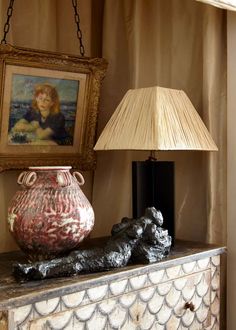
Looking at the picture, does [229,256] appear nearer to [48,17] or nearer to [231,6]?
[231,6]

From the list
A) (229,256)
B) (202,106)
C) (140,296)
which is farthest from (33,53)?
(229,256)

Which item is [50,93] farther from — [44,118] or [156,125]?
[156,125]

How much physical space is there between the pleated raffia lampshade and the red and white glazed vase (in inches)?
10.4

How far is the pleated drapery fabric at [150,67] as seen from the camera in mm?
1810

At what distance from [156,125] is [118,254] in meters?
0.44

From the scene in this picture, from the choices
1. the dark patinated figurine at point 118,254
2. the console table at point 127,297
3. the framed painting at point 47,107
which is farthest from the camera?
the framed painting at point 47,107

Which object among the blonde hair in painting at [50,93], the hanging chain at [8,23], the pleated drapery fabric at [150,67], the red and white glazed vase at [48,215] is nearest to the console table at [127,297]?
the red and white glazed vase at [48,215]

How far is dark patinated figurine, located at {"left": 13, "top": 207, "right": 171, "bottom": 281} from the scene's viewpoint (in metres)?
1.24

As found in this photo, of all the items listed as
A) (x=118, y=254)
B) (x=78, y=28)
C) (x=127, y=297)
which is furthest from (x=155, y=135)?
(x=78, y=28)

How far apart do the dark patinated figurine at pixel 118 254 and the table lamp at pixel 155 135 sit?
19cm

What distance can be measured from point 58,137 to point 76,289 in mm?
752

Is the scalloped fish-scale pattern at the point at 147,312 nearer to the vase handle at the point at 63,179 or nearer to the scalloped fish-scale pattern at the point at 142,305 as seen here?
the scalloped fish-scale pattern at the point at 142,305

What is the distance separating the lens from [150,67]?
2000 millimetres

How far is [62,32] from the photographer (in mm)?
1922
